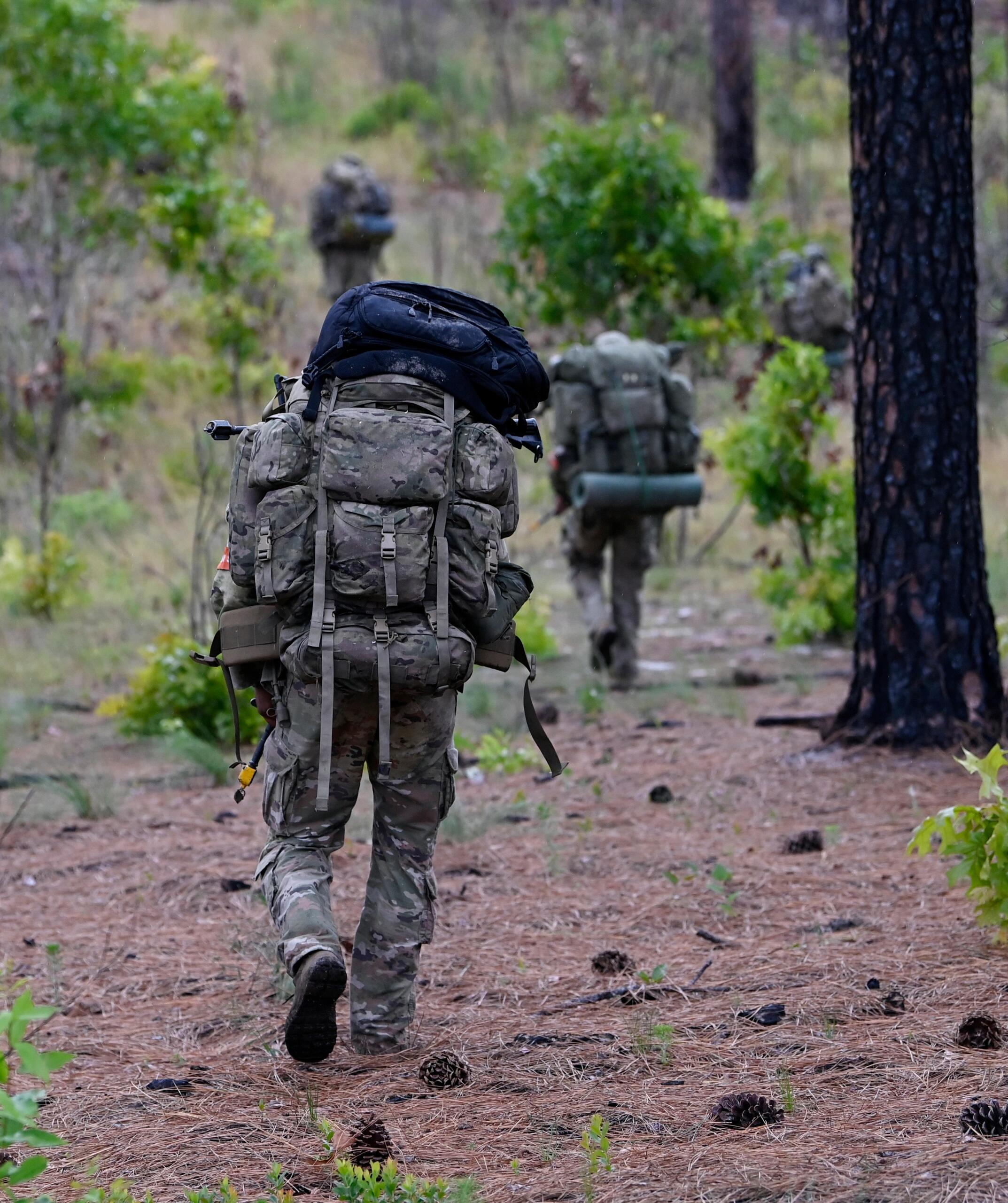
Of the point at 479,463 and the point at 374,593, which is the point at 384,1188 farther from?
the point at 479,463

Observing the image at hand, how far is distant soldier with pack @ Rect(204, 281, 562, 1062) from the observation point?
315 cm

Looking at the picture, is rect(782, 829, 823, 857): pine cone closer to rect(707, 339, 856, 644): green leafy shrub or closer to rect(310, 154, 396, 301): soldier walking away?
rect(707, 339, 856, 644): green leafy shrub

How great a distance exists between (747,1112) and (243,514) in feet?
5.34

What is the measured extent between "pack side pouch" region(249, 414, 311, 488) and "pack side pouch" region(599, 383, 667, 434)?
463 centimetres

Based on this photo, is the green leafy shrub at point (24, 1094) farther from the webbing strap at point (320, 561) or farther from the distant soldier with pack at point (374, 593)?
the webbing strap at point (320, 561)

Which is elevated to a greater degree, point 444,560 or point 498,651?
point 444,560

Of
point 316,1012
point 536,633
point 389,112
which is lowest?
point 316,1012

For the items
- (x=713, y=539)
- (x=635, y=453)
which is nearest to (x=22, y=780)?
(x=635, y=453)

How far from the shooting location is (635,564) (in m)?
8.16

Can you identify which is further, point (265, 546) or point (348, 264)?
point (348, 264)

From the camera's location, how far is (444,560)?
3195mm

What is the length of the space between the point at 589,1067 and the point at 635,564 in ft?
16.8

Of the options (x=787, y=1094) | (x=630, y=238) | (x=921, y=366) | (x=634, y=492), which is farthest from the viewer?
(x=630, y=238)

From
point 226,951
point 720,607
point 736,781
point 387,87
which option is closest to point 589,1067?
point 226,951
